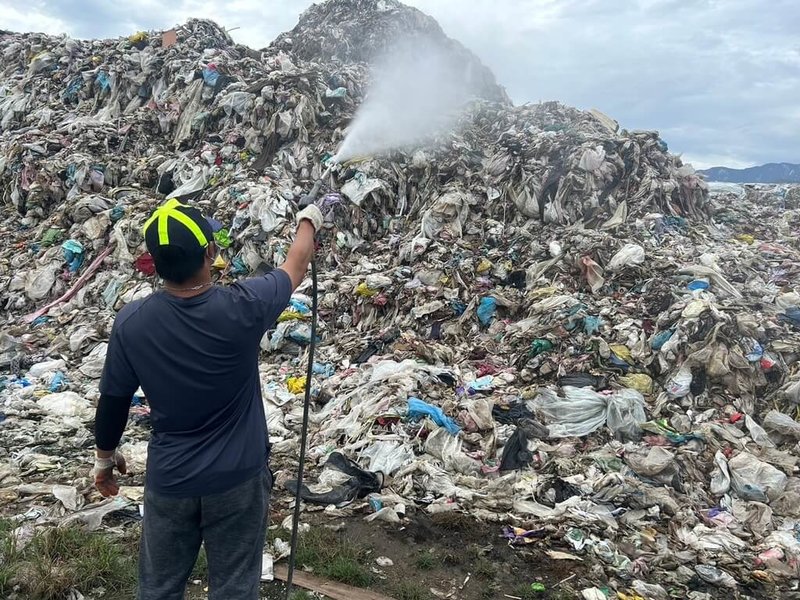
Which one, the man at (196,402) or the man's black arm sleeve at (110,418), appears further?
the man's black arm sleeve at (110,418)

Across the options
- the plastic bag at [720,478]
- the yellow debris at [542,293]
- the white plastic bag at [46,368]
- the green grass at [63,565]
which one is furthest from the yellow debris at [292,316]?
the plastic bag at [720,478]

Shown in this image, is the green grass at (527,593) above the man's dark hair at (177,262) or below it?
below

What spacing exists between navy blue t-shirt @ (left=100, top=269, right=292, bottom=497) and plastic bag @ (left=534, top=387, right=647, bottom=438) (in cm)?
371

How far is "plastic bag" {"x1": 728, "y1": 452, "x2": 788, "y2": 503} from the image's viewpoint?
4.11 m

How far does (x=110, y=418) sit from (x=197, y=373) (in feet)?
1.31

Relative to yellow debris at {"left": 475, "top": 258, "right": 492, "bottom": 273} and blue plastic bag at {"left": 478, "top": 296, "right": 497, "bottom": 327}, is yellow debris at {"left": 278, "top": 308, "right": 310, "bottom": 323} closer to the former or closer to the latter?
blue plastic bag at {"left": 478, "top": 296, "right": 497, "bottom": 327}

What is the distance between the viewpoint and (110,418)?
1833 millimetres

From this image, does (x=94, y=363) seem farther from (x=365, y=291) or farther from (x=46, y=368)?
(x=365, y=291)

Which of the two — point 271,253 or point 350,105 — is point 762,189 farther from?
→ point 271,253

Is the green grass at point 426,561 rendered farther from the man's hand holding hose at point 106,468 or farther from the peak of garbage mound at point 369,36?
the peak of garbage mound at point 369,36

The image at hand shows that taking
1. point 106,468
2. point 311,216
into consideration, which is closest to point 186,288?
point 311,216

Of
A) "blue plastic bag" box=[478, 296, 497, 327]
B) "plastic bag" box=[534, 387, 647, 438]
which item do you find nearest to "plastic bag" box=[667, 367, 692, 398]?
"plastic bag" box=[534, 387, 647, 438]

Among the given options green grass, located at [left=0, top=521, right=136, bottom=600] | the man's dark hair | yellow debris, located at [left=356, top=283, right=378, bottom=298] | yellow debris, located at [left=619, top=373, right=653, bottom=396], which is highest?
the man's dark hair

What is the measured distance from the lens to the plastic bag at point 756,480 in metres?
4.11
